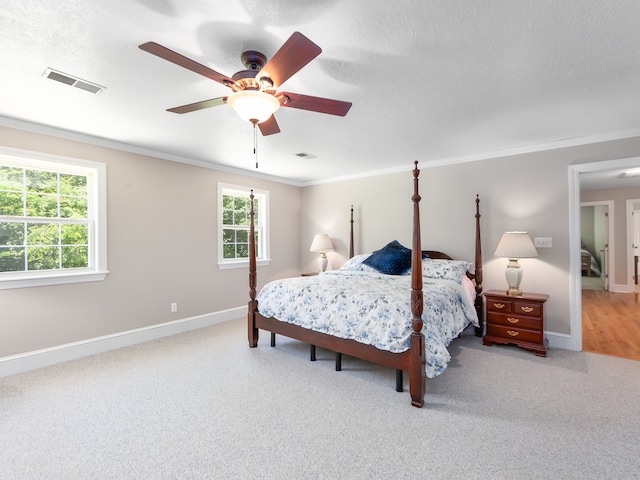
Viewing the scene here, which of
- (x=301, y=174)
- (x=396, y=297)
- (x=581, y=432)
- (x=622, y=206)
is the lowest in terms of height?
(x=581, y=432)

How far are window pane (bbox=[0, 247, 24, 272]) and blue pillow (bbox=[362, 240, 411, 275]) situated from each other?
382 centimetres

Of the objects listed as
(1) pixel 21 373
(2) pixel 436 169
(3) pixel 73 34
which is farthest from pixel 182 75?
(2) pixel 436 169

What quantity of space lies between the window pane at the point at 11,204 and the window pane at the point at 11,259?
346mm

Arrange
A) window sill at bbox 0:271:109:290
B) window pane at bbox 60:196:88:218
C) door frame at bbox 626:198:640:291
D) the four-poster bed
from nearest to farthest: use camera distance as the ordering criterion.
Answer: the four-poster bed
window sill at bbox 0:271:109:290
window pane at bbox 60:196:88:218
door frame at bbox 626:198:640:291

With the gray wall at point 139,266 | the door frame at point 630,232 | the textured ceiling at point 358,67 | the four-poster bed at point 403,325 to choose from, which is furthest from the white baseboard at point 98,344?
the door frame at point 630,232

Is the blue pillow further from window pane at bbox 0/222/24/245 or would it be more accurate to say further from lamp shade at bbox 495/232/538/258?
window pane at bbox 0/222/24/245

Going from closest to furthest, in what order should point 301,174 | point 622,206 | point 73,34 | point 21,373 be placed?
point 73,34 → point 21,373 → point 301,174 → point 622,206

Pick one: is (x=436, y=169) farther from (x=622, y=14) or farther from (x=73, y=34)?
(x=73, y=34)

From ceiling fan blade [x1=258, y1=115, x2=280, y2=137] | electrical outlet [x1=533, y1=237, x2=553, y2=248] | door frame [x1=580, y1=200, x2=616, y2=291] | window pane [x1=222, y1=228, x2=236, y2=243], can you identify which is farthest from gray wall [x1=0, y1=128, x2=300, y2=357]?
door frame [x1=580, y1=200, x2=616, y2=291]

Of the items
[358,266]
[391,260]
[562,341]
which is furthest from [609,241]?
[358,266]

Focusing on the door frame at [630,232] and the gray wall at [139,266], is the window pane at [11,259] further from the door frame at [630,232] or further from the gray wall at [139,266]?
the door frame at [630,232]

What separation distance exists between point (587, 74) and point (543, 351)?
263cm

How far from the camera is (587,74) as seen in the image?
2.15 metres

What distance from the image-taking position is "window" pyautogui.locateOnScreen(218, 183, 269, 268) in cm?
482
